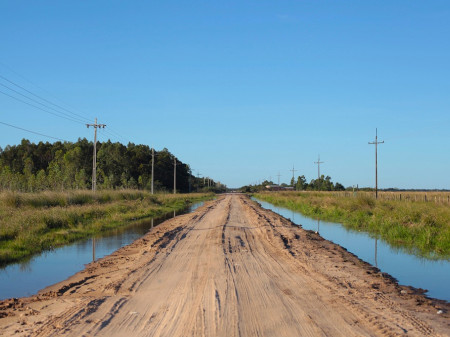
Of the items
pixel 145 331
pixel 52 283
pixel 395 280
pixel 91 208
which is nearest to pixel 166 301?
pixel 145 331

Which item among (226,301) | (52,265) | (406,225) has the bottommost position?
(52,265)

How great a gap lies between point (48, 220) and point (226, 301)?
1624 centimetres

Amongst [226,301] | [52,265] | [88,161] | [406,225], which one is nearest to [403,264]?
[406,225]

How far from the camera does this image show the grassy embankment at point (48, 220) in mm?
16422

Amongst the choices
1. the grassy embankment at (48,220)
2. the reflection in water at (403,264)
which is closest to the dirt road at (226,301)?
the reflection in water at (403,264)

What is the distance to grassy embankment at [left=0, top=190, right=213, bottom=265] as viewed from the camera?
53.9 ft

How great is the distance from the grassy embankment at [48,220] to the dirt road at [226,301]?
456 cm

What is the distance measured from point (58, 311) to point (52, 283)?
379 cm

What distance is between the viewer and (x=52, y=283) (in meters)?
11.0

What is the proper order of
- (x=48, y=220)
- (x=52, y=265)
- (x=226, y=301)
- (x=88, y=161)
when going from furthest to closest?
1. (x=88, y=161)
2. (x=48, y=220)
3. (x=52, y=265)
4. (x=226, y=301)

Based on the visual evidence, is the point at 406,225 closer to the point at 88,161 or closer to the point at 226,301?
the point at 226,301

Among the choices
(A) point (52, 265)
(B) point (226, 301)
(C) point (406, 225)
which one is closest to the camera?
(B) point (226, 301)

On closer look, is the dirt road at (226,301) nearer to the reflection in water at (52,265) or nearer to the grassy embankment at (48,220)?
the reflection in water at (52,265)

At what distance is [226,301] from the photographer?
26.1 feet
